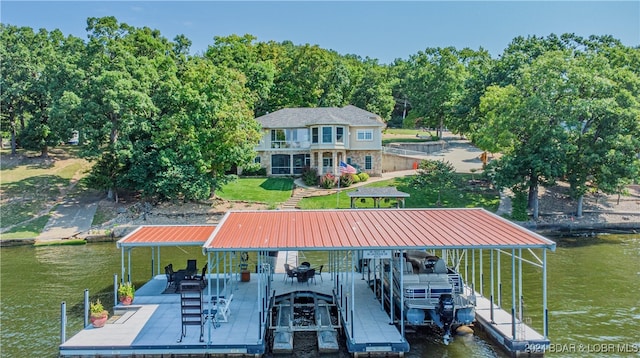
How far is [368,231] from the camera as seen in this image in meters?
16.4

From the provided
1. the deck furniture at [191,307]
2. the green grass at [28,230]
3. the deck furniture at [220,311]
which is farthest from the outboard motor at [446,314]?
the green grass at [28,230]

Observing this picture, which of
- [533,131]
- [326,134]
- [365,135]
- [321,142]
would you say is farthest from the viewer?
[365,135]

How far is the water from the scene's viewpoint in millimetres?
15219

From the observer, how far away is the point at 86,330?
15070mm

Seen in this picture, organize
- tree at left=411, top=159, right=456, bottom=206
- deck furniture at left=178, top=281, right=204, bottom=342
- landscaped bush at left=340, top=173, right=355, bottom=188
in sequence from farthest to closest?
landscaped bush at left=340, top=173, right=355, bottom=188 < tree at left=411, top=159, right=456, bottom=206 < deck furniture at left=178, top=281, right=204, bottom=342

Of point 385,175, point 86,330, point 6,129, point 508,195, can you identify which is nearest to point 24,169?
point 6,129

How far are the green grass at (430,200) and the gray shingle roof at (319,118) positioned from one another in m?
7.51

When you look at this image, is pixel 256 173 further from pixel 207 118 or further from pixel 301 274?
pixel 301 274

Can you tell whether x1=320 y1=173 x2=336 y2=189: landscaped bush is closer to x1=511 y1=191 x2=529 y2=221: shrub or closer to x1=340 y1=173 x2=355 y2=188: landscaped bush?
x1=340 y1=173 x2=355 y2=188: landscaped bush

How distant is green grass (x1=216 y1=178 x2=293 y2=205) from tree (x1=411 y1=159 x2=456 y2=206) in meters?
11.4

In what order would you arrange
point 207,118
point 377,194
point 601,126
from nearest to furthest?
point 377,194
point 601,126
point 207,118

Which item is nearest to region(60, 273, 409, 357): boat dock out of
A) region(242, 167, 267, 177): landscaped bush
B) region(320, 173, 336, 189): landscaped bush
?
region(320, 173, 336, 189): landscaped bush

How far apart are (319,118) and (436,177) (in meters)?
13.0

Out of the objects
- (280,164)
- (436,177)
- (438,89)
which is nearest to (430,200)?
(436,177)
